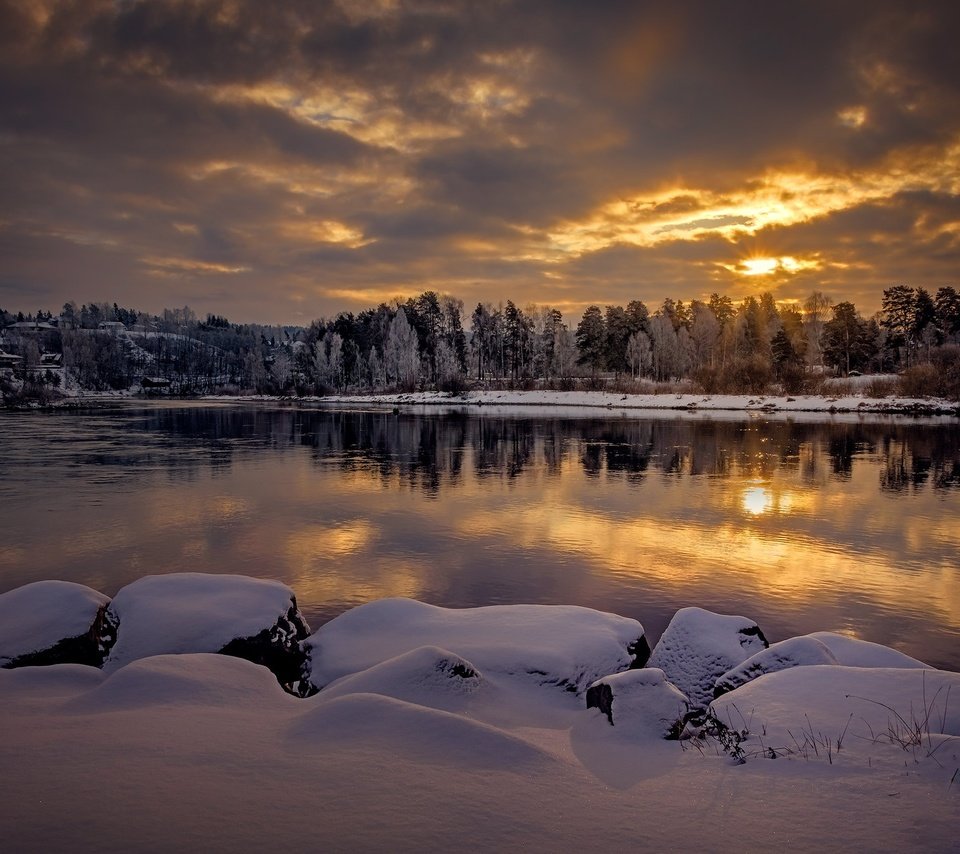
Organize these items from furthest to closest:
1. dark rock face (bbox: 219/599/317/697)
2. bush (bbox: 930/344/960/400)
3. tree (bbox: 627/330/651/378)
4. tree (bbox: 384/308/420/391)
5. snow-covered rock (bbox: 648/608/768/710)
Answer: tree (bbox: 384/308/420/391) < tree (bbox: 627/330/651/378) < bush (bbox: 930/344/960/400) < dark rock face (bbox: 219/599/317/697) < snow-covered rock (bbox: 648/608/768/710)

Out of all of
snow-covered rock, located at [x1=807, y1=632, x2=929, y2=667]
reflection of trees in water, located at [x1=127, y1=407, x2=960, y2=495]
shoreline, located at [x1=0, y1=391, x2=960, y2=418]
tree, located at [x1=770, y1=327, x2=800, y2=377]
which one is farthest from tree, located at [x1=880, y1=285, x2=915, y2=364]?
snow-covered rock, located at [x1=807, y1=632, x2=929, y2=667]

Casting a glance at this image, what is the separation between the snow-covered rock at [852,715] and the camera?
4898 millimetres

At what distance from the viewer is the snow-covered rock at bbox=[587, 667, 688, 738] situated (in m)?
5.70

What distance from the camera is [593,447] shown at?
123 feet

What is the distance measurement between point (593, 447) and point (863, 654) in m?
29.7

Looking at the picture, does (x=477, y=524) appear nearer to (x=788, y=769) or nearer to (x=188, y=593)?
(x=188, y=593)

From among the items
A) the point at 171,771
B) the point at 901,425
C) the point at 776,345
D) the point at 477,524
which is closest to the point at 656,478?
the point at 477,524

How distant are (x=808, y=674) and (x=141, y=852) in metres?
6.28

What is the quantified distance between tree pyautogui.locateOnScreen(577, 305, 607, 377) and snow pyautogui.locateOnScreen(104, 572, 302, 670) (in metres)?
119

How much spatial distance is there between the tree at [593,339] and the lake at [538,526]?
8786 centimetres

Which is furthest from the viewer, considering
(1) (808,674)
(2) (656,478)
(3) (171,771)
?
(2) (656,478)

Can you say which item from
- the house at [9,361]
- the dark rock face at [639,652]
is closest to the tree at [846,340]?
the dark rock face at [639,652]

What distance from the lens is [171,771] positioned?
4539mm

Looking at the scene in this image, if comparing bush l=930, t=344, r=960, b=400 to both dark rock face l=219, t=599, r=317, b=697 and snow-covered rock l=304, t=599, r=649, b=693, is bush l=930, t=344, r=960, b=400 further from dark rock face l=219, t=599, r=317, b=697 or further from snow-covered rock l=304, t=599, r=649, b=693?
dark rock face l=219, t=599, r=317, b=697
